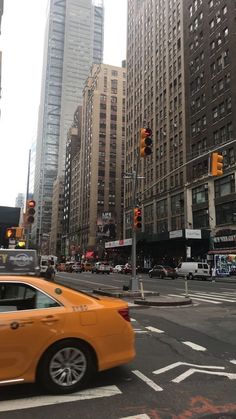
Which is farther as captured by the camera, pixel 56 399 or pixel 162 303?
pixel 162 303

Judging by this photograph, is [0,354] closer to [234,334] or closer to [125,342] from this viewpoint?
[125,342]

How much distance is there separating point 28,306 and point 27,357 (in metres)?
0.70

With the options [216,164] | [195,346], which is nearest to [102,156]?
[216,164]

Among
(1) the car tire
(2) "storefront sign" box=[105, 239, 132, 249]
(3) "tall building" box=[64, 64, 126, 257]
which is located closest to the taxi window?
(1) the car tire

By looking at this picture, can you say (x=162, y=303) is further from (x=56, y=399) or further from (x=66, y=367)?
(x=56, y=399)

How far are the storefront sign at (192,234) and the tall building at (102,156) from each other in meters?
68.4

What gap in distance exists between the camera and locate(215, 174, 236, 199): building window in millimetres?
56294

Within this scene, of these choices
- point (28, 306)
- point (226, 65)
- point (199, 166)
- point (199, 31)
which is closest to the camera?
point (28, 306)

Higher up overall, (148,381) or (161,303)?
(161,303)

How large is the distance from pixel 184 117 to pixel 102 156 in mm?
63041

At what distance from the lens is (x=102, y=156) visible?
133500 millimetres

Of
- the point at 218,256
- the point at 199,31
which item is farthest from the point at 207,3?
the point at 218,256

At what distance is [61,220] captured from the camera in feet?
602

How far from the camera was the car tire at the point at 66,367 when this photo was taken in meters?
5.20
